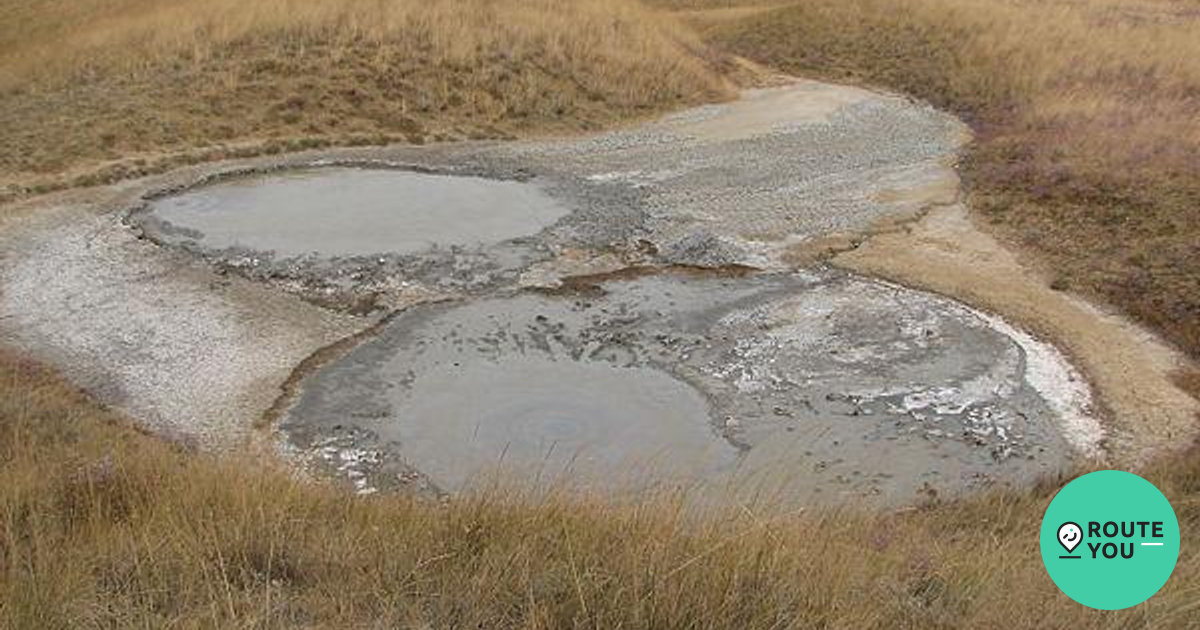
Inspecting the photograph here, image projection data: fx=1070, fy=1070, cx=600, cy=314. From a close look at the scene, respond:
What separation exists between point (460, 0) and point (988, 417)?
827 inches

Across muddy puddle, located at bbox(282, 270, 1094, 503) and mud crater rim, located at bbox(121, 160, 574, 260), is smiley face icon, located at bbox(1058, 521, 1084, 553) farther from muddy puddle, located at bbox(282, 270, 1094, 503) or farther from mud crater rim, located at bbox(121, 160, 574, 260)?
mud crater rim, located at bbox(121, 160, 574, 260)

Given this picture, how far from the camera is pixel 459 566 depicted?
16.2ft

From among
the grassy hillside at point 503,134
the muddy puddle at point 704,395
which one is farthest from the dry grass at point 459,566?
the muddy puddle at point 704,395

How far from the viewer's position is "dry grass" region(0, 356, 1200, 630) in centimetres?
439

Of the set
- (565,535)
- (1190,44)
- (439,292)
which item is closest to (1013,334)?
(439,292)

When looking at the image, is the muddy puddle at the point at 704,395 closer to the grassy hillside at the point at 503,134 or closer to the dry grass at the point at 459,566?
the grassy hillside at the point at 503,134

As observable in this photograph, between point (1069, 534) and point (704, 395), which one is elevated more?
point (1069, 534)

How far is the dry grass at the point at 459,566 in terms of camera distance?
439 centimetres

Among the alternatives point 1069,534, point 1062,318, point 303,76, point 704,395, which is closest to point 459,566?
point 1069,534

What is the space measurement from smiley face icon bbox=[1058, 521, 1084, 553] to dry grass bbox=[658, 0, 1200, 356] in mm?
11488

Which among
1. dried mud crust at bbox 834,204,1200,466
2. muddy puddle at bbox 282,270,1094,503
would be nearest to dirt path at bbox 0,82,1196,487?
dried mud crust at bbox 834,204,1200,466

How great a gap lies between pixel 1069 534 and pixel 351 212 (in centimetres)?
1527

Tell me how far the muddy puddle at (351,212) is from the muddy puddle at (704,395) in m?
2.71

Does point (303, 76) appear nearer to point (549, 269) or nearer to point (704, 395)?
point (549, 269)
